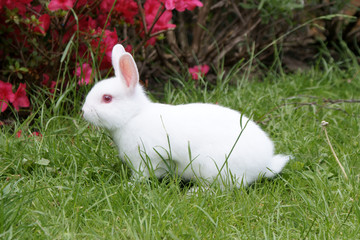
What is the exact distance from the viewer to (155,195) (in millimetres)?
2252

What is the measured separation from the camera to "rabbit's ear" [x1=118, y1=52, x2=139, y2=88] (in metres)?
2.43

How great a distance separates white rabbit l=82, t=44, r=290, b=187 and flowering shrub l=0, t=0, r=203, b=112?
696 millimetres

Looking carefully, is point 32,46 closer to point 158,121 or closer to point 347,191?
point 158,121

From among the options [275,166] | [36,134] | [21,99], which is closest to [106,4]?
[21,99]

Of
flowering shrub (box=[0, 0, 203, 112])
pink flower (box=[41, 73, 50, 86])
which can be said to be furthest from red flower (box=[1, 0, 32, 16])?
pink flower (box=[41, 73, 50, 86])

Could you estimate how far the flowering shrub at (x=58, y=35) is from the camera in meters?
3.12

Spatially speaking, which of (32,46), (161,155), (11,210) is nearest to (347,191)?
(161,155)

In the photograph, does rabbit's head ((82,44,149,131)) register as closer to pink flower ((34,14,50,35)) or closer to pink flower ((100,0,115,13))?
pink flower ((34,14,50,35))

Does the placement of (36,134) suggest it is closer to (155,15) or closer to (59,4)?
(59,4)

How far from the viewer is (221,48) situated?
479cm

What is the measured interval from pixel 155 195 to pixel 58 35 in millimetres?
1627

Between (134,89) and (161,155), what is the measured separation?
0.36m

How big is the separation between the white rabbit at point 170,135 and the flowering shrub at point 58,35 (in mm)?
696

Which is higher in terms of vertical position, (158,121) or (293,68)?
(158,121)
